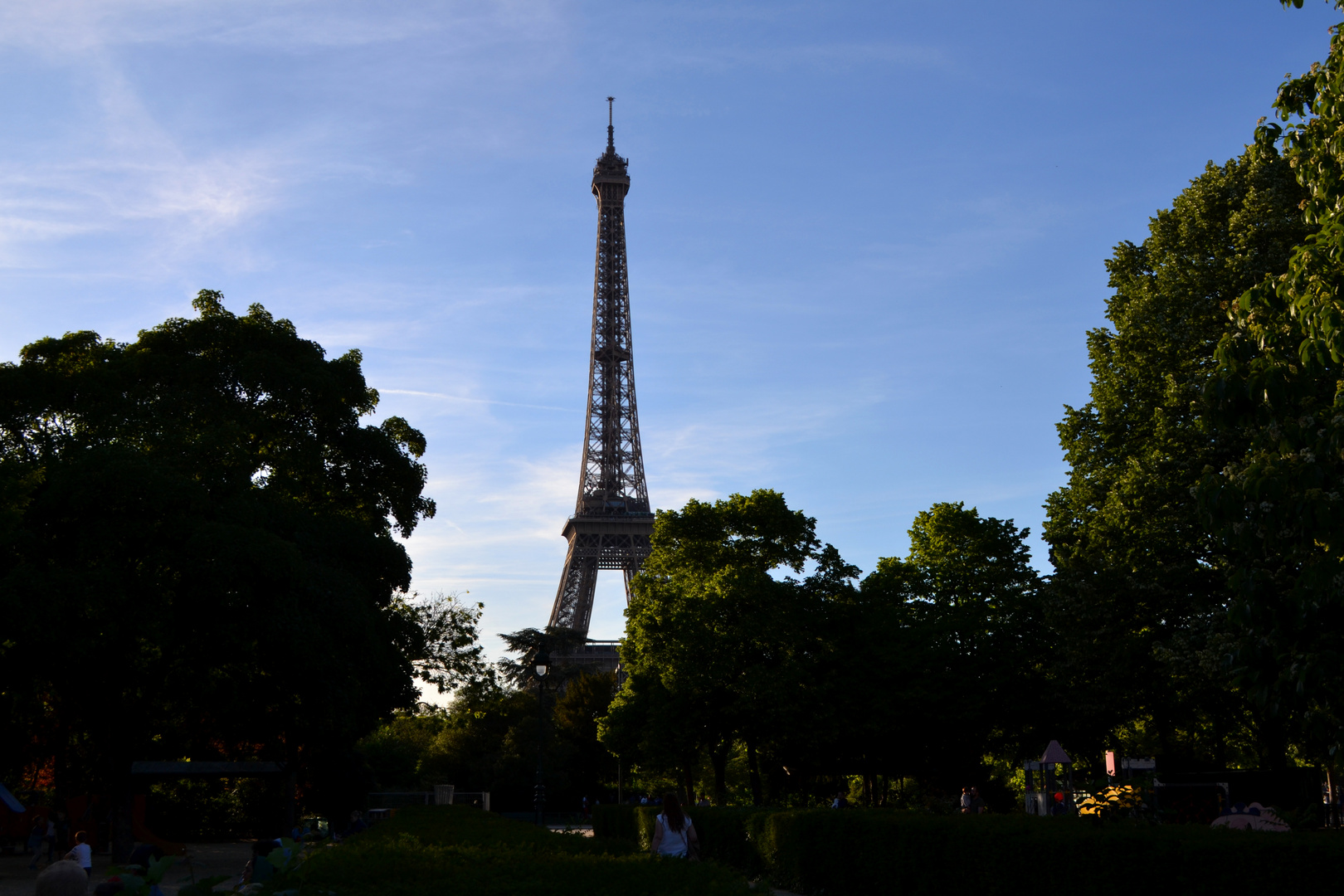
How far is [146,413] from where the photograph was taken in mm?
29469

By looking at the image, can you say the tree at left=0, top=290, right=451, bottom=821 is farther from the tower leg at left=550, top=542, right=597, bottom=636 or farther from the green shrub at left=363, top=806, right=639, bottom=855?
the tower leg at left=550, top=542, right=597, bottom=636

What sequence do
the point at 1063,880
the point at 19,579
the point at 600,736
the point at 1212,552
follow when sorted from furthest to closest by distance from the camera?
the point at 600,736 → the point at 1212,552 → the point at 19,579 → the point at 1063,880

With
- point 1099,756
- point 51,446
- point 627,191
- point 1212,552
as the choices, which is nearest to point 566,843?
point 1212,552

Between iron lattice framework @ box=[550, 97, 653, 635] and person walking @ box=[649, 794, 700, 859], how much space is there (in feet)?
210

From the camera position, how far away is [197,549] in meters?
25.1

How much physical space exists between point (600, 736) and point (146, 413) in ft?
70.2

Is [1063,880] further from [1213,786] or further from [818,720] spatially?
[818,720]

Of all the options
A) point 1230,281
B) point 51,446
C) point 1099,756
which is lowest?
point 1099,756

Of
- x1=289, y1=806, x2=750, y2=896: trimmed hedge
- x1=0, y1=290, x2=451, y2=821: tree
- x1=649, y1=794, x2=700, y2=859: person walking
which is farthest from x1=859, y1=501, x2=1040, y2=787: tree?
x1=289, y1=806, x2=750, y2=896: trimmed hedge

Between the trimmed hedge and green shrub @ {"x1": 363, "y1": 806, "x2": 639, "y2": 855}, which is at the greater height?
the trimmed hedge

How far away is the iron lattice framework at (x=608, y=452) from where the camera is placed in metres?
79.9

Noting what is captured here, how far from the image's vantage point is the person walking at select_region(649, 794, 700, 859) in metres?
12.6

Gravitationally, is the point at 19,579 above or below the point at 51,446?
below

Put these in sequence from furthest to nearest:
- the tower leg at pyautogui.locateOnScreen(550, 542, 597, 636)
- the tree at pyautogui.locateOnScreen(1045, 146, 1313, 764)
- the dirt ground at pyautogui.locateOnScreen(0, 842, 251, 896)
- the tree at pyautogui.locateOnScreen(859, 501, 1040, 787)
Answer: the tower leg at pyautogui.locateOnScreen(550, 542, 597, 636) < the tree at pyautogui.locateOnScreen(859, 501, 1040, 787) < the tree at pyautogui.locateOnScreen(1045, 146, 1313, 764) < the dirt ground at pyautogui.locateOnScreen(0, 842, 251, 896)
